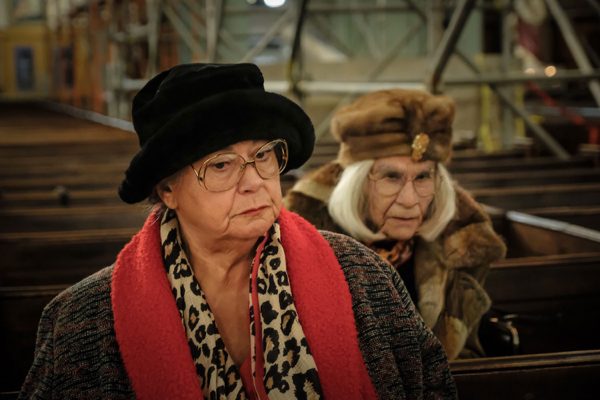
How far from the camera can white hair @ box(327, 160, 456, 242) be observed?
159cm

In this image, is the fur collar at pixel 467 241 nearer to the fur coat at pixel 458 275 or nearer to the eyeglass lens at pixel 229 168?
the fur coat at pixel 458 275

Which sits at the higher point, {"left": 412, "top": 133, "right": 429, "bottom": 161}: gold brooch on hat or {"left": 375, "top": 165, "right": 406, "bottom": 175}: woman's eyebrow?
{"left": 412, "top": 133, "right": 429, "bottom": 161}: gold brooch on hat

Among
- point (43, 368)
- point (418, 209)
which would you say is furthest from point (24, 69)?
point (43, 368)

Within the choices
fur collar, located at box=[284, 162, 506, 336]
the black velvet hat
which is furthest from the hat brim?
fur collar, located at box=[284, 162, 506, 336]

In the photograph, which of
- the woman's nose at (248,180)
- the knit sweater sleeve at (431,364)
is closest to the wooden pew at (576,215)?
the knit sweater sleeve at (431,364)

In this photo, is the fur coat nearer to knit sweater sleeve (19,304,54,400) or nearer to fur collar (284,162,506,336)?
fur collar (284,162,506,336)

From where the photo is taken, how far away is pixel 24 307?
1765 millimetres

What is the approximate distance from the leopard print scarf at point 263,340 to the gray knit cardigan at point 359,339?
0.12 m

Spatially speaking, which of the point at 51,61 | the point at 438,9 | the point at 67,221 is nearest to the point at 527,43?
the point at 438,9

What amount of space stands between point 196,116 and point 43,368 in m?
0.54

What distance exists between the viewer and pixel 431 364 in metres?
1.18

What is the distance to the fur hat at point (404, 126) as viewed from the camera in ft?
5.10

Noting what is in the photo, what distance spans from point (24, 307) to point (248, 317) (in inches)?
37.9

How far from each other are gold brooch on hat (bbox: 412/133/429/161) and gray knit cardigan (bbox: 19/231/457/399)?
0.44 metres
